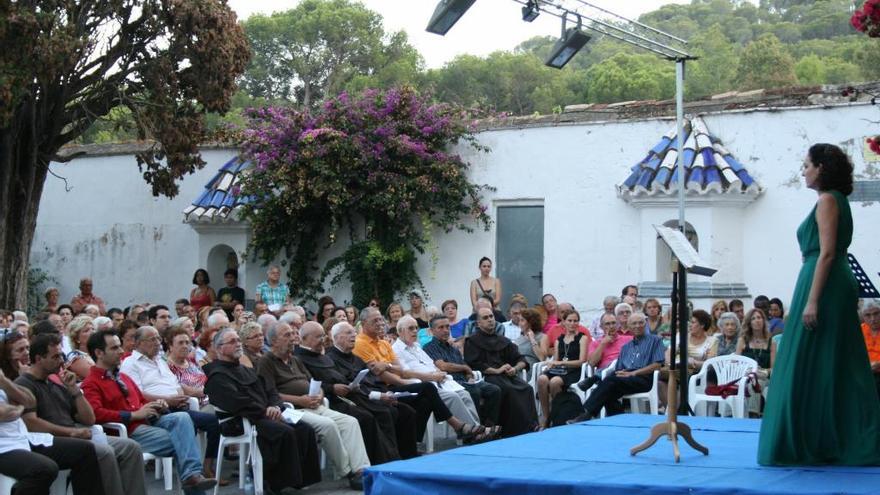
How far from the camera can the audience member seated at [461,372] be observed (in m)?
11.6

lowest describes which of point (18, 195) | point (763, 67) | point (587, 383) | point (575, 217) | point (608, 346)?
point (587, 383)

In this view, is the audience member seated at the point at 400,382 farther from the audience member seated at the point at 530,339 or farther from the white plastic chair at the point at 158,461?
the white plastic chair at the point at 158,461

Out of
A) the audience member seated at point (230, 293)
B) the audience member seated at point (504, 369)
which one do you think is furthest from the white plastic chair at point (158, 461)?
the audience member seated at point (230, 293)

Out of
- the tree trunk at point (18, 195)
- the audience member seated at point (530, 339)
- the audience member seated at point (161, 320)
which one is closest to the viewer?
the audience member seated at point (161, 320)

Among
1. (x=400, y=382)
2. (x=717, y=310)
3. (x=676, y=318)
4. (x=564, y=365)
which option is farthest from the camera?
(x=717, y=310)

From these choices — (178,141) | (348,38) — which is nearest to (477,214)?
(178,141)

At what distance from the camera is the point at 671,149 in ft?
49.2

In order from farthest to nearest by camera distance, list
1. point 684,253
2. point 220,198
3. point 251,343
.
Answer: point 220,198 < point 251,343 < point 684,253

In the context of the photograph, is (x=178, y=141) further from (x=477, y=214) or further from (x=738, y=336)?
(x=738, y=336)

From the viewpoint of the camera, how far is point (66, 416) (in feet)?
24.8

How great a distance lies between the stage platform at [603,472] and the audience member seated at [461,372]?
389 centimetres

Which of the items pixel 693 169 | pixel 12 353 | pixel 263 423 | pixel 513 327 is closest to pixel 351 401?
pixel 263 423

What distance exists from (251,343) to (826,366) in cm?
486

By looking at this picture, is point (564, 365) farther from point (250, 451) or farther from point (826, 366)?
point (826, 366)
